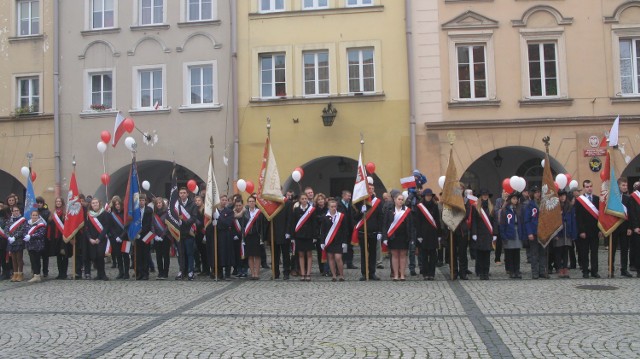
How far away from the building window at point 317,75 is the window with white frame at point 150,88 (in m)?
5.06

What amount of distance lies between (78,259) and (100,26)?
10.8 meters

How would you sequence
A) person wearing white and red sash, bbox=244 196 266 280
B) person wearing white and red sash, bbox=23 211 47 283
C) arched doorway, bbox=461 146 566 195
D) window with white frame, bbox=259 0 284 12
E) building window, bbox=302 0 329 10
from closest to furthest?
person wearing white and red sash, bbox=244 196 266 280
person wearing white and red sash, bbox=23 211 47 283
building window, bbox=302 0 329 10
window with white frame, bbox=259 0 284 12
arched doorway, bbox=461 146 566 195

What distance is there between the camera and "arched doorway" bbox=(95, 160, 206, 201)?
23281mm

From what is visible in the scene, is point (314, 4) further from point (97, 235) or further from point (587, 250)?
point (587, 250)

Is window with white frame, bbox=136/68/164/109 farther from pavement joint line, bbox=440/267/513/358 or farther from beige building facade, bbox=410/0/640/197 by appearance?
pavement joint line, bbox=440/267/513/358

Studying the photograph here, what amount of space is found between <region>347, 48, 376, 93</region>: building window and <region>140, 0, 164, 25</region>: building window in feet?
22.1

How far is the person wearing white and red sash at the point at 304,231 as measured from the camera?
46.0 ft

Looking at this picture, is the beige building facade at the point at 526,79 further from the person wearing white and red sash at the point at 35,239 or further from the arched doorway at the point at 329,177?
the person wearing white and red sash at the point at 35,239

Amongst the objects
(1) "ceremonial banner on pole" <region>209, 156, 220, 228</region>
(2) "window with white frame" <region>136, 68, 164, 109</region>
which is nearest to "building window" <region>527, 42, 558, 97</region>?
(1) "ceremonial banner on pole" <region>209, 156, 220, 228</region>

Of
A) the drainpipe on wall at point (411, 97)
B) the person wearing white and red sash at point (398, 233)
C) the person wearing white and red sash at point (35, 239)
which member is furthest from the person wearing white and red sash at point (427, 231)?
the person wearing white and red sash at point (35, 239)

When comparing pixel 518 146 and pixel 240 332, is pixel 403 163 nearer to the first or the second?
pixel 518 146

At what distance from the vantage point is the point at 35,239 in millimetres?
14648

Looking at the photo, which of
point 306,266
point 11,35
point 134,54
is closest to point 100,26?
point 134,54

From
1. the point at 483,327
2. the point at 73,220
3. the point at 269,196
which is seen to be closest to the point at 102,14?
the point at 73,220
